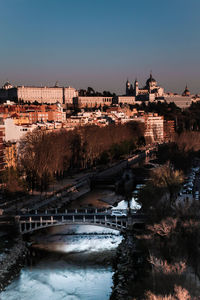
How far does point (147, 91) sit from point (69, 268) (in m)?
135

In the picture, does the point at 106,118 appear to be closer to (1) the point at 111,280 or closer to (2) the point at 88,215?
(2) the point at 88,215

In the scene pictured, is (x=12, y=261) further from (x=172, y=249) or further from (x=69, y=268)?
(x=172, y=249)

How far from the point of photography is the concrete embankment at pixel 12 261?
1890 cm

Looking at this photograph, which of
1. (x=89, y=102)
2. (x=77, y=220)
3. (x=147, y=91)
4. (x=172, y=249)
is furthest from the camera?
(x=147, y=91)

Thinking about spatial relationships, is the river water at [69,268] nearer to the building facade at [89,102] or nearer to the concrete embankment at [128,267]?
the concrete embankment at [128,267]

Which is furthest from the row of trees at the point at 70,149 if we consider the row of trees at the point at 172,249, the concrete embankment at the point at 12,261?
the row of trees at the point at 172,249

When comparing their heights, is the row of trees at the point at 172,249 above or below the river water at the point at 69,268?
above

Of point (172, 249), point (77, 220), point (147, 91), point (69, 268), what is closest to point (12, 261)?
point (69, 268)

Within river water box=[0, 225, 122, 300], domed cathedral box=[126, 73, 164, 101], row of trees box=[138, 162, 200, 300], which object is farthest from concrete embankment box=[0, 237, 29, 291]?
domed cathedral box=[126, 73, 164, 101]

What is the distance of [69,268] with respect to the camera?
20.1 metres

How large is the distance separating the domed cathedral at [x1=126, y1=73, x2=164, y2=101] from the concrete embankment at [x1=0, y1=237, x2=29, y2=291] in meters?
121

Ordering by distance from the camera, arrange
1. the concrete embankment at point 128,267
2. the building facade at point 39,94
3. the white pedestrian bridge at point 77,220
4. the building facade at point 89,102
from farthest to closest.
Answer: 1. the building facade at point 89,102
2. the building facade at point 39,94
3. the white pedestrian bridge at point 77,220
4. the concrete embankment at point 128,267

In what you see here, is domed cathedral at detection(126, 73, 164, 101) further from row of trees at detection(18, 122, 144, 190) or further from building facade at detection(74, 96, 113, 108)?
row of trees at detection(18, 122, 144, 190)

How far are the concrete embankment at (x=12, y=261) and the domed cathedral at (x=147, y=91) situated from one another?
121m
